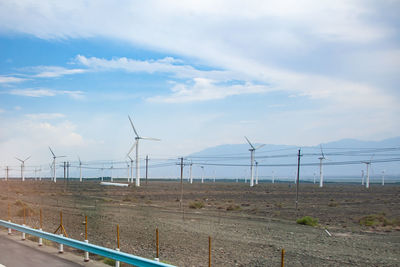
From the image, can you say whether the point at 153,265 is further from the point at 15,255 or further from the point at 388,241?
the point at 388,241

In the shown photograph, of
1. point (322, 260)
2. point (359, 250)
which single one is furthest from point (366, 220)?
point (322, 260)

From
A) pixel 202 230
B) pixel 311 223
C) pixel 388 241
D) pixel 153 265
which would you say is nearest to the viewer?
pixel 153 265

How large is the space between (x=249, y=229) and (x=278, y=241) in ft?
16.8

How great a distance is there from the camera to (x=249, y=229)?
27.5 m

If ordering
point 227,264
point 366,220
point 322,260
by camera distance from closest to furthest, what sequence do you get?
1. point 227,264
2. point 322,260
3. point 366,220

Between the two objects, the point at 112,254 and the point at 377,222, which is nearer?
the point at 112,254

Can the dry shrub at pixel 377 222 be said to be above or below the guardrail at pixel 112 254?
below

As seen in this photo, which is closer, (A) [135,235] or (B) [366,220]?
(A) [135,235]

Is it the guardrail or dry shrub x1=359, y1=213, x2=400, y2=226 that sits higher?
the guardrail

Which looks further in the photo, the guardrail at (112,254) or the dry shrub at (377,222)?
the dry shrub at (377,222)

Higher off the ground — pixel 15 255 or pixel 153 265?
pixel 153 265

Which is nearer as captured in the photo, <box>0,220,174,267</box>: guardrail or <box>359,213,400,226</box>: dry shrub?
<box>0,220,174,267</box>: guardrail

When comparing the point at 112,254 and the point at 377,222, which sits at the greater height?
the point at 112,254

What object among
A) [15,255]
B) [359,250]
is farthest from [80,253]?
[359,250]
